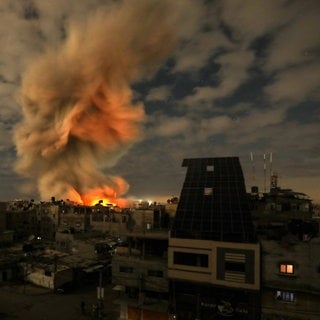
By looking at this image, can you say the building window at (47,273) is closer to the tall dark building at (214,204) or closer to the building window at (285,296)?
the tall dark building at (214,204)

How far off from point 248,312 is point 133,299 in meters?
13.0

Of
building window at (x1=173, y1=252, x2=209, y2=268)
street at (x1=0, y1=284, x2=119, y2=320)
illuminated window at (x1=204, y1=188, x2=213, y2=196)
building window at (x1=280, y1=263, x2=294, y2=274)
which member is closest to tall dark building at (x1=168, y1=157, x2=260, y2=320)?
building window at (x1=173, y1=252, x2=209, y2=268)

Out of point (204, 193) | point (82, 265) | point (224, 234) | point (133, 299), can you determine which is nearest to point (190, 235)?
point (224, 234)

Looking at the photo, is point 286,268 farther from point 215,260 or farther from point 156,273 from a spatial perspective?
point 156,273

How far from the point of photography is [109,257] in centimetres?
6575

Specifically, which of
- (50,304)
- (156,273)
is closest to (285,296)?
(156,273)

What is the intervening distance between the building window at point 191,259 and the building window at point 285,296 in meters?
7.30

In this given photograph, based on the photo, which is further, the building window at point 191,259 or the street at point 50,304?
the street at point 50,304

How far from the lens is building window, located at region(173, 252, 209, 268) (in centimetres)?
3622

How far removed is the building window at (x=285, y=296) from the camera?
32969 mm

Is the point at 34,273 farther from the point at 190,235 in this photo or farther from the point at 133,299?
the point at 190,235

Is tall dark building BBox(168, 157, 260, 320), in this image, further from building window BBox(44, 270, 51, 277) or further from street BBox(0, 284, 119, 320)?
building window BBox(44, 270, 51, 277)

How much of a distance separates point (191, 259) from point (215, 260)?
2797 millimetres

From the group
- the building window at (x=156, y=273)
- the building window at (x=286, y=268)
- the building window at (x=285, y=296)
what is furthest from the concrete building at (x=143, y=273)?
the building window at (x=286, y=268)
